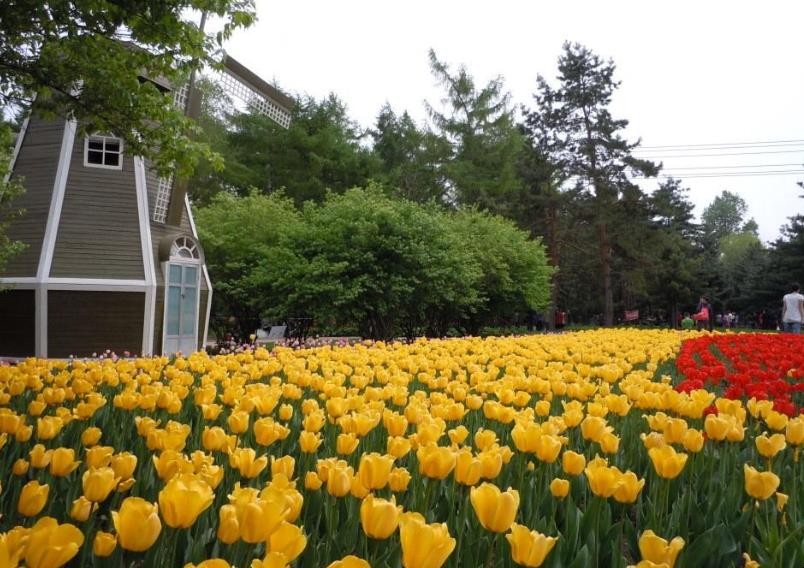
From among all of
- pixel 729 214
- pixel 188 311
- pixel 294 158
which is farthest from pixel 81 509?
pixel 729 214

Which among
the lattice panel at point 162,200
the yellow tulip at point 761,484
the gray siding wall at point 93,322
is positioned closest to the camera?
the yellow tulip at point 761,484

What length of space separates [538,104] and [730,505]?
3770 centimetres

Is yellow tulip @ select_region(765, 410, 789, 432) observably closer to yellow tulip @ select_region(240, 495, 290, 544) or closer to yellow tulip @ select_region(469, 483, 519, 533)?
yellow tulip @ select_region(469, 483, 519, 533)

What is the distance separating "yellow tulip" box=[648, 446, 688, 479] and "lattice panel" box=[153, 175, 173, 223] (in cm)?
1478

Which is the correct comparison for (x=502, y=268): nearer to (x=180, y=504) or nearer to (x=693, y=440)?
(x=693, y=440)

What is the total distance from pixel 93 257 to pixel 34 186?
8.05ft

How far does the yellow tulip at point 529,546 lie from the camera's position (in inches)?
52.4

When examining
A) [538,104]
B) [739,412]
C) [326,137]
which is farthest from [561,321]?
[739,412]

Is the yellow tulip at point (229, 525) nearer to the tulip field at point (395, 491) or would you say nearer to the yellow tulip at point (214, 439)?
the tulip field at point (395, 491)

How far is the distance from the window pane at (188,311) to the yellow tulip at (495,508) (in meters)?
14.6

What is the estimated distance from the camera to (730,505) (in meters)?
2.04

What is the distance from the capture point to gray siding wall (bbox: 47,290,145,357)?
13062 millimetres

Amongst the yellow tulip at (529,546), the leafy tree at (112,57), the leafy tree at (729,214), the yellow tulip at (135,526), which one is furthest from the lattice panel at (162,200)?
the leafy tree at (729,214)

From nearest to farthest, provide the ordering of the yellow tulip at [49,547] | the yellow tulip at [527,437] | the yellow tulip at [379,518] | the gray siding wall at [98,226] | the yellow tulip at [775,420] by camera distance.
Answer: the yellow tulip at [49,547] < the yellow tulip at [379,518] < the yellow tulip at [527,437] < the yellow tulip at [775,420] < the gray siding wall at [98,226]
